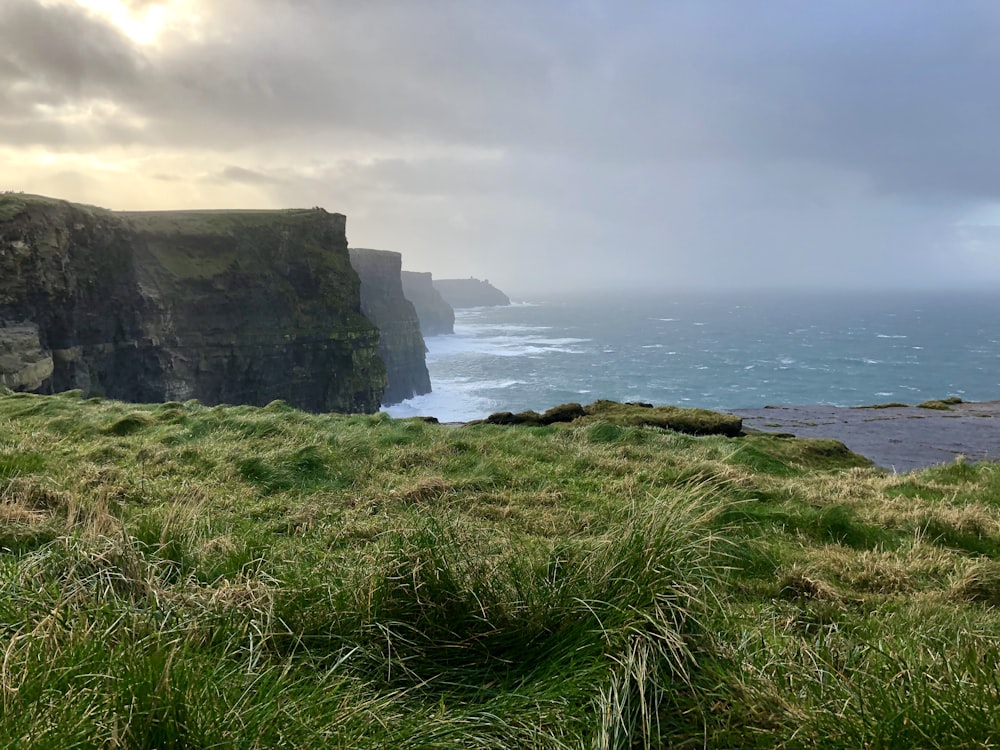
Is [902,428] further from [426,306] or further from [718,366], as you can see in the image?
[426,306]

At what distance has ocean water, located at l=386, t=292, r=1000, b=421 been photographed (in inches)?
3287

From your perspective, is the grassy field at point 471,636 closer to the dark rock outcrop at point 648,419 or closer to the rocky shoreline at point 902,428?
the dark rock outcrop at point 648,419

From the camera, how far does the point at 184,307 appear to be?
186ft

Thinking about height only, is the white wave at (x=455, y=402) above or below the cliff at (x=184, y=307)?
below

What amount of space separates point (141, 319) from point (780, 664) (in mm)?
62020

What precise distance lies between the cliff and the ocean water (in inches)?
842

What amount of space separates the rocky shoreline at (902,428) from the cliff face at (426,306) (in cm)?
16388

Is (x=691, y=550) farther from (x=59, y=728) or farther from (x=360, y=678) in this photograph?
(x=59, y=728)

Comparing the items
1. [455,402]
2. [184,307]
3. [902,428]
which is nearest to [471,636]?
[902,428]

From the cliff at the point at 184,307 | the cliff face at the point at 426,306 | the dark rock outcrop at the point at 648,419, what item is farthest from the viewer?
the cliff face at the point at 426,306

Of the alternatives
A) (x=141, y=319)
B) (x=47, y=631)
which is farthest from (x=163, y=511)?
(x=141, y=319)

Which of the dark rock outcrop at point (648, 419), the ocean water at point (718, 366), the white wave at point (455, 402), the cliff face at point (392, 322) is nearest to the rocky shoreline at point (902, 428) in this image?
the dark rock outcrop at point (648, 419)

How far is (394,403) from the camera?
99812 millimetres

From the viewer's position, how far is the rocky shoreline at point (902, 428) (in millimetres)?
19109
